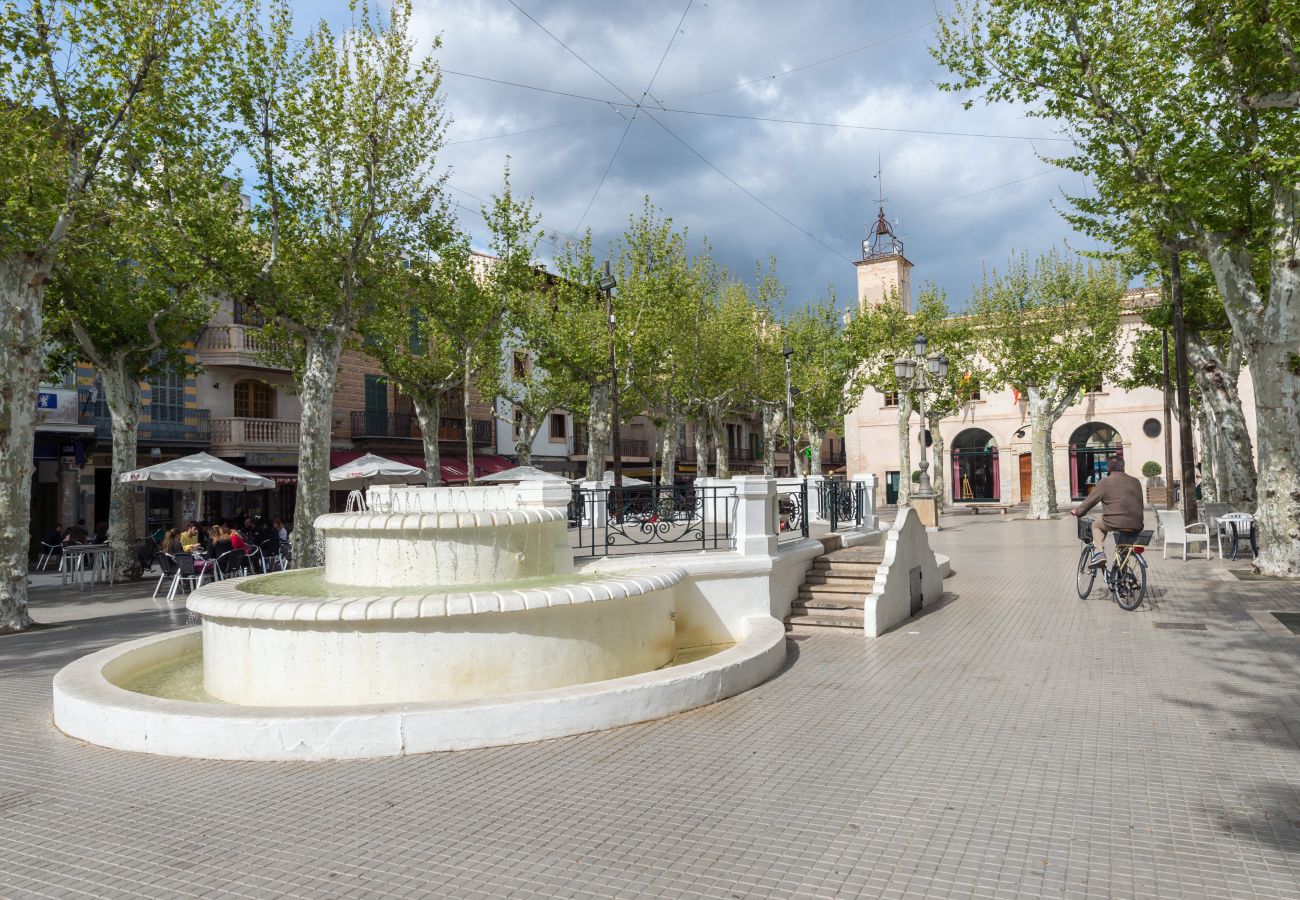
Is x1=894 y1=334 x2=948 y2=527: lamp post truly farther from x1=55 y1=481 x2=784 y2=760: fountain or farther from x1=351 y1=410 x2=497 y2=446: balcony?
x1=351 y1=410 x2=497 y2=446: balcony

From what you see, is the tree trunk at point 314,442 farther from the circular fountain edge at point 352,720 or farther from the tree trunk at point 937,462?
the tree trunk at point 937,462

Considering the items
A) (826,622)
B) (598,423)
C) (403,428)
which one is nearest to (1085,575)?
(826,622)

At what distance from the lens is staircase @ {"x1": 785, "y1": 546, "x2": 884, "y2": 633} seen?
10.0 metres

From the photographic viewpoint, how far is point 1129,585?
10.9m

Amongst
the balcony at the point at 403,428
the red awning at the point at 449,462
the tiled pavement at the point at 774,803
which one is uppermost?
the balcony at the point at 403,428

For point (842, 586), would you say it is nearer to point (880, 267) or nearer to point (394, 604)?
point (394, 604)

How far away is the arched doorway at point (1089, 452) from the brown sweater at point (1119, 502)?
37177mm

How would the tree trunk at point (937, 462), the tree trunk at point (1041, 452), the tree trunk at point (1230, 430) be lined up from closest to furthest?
the tree trunk at point (1230, 430) → the tree trunk at point (1041, 452) → the tree trunk at point (937, 462)

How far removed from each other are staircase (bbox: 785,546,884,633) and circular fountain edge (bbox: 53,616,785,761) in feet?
12.5

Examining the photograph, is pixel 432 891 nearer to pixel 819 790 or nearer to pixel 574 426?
Result: pixel 819 790

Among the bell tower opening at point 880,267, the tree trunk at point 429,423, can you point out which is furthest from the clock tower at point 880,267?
the tree trunk at point 429,423

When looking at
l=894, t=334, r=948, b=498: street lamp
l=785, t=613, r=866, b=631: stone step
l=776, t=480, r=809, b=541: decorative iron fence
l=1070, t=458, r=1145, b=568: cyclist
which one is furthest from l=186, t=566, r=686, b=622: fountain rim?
l=894, t=334, r=948, b=498: street lamp

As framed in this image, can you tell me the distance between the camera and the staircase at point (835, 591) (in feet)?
33.0

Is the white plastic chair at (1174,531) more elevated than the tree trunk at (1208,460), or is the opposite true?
the tree trunk at (1208,460)
